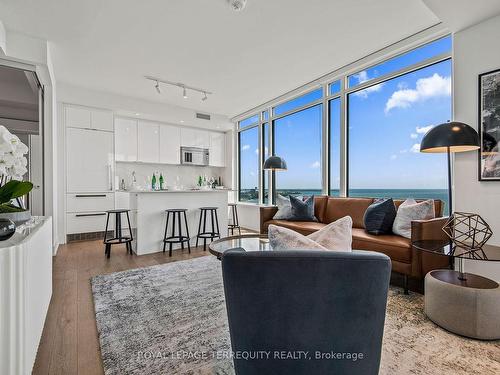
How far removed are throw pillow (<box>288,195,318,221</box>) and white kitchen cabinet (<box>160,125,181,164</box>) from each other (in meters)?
3.45

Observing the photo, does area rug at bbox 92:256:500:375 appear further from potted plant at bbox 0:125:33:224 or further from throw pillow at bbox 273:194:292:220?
throw pillow at bbox 273:194:292:220

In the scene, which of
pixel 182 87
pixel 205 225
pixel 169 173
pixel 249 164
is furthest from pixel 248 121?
pixel 205 225

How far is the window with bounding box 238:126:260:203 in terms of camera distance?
21.2ft

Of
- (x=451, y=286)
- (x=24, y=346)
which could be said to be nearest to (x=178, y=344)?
(x=24, y=346)

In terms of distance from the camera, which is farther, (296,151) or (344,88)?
(296,151)

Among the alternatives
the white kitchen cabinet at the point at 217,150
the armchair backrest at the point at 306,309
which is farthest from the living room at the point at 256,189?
the white kitchen cabinet at the point at 217,150

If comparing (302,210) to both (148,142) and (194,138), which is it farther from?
(148,142)

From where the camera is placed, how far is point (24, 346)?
1195 millimetres

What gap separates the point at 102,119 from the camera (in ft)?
16.7

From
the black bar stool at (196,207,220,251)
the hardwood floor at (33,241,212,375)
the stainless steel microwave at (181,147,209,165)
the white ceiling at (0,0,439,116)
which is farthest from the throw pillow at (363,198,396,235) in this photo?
the stainless steel microwave at (181,147,209,165)

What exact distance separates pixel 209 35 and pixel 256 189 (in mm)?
3916

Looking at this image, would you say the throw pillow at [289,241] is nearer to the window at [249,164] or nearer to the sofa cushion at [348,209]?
the sofa cushion at [348,209]

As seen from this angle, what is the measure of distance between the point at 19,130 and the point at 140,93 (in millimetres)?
2169

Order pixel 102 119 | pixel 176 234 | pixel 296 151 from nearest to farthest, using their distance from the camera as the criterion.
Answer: pixel 176 234 < pixel 102 119 < pixel 296 151
